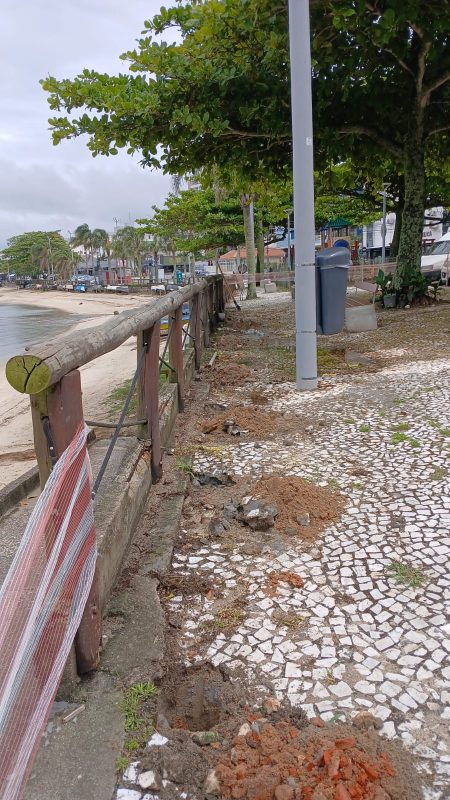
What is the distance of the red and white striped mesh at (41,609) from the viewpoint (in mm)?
1733

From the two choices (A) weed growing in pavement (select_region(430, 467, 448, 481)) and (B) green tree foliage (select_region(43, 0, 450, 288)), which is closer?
(A) weed growing in pavement (select_region(430, 467, 448, 481))

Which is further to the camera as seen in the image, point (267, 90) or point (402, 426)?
point (267, 90)

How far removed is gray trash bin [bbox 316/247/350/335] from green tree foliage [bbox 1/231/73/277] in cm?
11939

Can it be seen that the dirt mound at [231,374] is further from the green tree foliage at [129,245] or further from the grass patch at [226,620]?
the green tree foliage at [129,245]

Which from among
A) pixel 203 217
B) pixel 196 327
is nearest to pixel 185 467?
pixel 196 327

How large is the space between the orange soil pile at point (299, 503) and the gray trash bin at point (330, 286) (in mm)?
3759

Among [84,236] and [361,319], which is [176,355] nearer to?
[361,319]

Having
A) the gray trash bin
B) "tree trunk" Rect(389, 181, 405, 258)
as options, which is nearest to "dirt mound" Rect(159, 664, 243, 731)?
the gray trash bin

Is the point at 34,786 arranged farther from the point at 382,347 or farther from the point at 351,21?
the point at 351,21

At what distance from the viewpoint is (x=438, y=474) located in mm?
3941

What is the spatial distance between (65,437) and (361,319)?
930cm

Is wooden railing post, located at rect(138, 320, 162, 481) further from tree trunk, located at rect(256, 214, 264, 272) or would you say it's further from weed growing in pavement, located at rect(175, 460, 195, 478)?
tree trunk, located at rect(256, 214, 264, 272)

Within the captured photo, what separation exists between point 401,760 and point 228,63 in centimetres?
1064

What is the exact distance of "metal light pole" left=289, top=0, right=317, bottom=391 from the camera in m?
6.44
